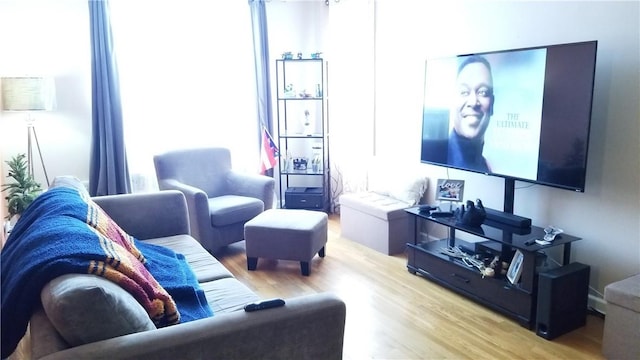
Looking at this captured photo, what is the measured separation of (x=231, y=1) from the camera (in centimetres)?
489

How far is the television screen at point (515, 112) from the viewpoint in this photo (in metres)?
2.62

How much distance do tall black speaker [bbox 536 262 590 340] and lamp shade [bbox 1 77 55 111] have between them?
145 inches

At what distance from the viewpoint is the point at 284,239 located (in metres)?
3.51

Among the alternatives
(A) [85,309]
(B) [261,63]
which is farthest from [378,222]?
(A) [85,309]

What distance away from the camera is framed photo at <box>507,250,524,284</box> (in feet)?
8.90

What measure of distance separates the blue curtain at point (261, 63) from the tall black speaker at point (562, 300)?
3191 mm

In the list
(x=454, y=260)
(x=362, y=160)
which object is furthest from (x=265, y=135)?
(x=454, y=260)

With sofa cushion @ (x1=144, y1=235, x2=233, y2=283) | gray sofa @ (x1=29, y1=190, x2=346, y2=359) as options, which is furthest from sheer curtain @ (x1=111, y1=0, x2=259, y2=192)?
gray sofa @ (x1=29, y1=190, x2=346, y2=359)

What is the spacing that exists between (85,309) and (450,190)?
2.61 m

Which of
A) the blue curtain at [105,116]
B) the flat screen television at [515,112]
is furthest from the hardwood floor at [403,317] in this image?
the blue curtain at [105,116]

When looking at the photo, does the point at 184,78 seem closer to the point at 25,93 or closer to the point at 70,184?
the point at 25,93

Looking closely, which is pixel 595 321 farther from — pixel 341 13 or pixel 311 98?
pixel 341 13

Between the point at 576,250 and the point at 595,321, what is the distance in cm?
42

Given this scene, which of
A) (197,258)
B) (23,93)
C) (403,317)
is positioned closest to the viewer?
(197,258)
